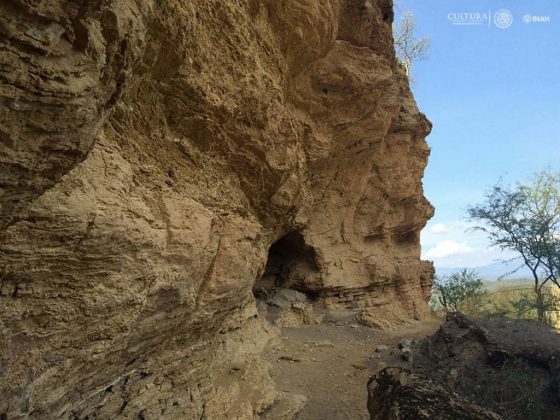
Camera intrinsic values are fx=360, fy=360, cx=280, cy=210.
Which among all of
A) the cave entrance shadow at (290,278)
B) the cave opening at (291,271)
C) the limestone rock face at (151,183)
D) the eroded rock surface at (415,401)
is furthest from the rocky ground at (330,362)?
the eroded rock surface at (415,401)

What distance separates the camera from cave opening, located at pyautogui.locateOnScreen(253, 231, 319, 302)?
1076 centimetres

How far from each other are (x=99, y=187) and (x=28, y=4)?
1.53m

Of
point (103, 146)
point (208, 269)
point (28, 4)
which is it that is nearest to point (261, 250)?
point (208, 269)

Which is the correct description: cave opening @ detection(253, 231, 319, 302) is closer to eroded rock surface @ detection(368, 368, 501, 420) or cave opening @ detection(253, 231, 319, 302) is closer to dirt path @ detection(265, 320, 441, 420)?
dirt path @ detection(265, 320, 441, 420)

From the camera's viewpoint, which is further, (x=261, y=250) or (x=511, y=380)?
(x=261, y=250)

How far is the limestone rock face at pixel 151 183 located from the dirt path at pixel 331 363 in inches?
26.1

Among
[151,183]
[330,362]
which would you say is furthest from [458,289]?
[151,183]

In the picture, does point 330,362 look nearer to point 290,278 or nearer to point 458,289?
point 290,278

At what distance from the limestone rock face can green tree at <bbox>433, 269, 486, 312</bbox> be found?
1420cm

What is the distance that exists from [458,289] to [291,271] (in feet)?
40.0

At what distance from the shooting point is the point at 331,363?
761 centimetres

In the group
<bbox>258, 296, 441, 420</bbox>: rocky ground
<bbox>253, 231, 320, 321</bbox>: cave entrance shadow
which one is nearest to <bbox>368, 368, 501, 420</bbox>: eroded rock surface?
<bbox>258, 296, 441, 420</bbox>: rocky ground

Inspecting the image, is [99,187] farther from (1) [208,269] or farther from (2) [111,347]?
(1) [208,269]

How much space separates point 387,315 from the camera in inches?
468
